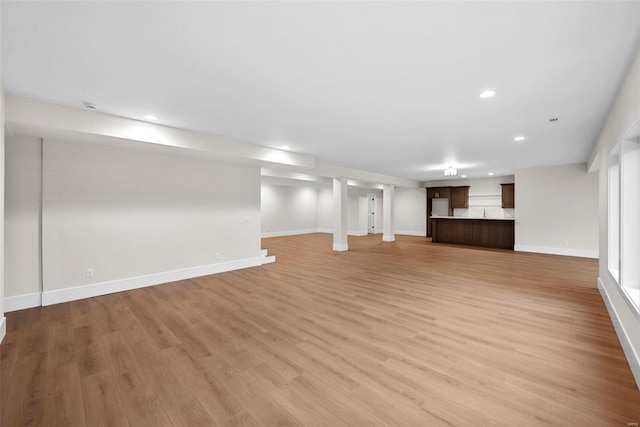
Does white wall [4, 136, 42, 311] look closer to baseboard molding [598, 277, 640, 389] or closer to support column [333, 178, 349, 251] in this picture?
support column [333, 178, 349, 251]

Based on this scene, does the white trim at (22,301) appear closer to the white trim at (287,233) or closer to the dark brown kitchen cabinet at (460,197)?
the white trim at (287,233)

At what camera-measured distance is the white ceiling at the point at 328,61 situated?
1.65m

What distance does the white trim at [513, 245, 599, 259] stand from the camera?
700 centimetres

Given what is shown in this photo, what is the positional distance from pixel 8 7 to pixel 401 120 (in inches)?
142

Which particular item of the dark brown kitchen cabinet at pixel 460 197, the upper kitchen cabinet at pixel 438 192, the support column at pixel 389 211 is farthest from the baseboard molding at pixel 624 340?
the upper kitchen cabinet at pixel 438 192

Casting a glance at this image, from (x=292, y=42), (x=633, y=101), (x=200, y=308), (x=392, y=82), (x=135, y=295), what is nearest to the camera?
(x=292, y=42)

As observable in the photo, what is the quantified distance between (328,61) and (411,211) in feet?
36.5

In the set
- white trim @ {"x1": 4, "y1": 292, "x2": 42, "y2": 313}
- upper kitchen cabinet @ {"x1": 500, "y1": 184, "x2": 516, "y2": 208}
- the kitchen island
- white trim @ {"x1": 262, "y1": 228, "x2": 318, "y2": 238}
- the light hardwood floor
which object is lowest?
the light hardwood floor

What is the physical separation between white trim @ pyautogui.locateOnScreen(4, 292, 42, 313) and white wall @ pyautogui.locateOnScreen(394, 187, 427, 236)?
39.1 ft

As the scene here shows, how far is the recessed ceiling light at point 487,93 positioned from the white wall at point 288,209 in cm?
913

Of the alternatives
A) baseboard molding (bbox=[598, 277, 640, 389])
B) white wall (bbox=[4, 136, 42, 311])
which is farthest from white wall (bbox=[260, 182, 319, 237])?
baseboard molding (bbox=[598, 277, 640, 389])

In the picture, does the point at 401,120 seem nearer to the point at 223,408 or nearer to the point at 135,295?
the point at 223,408

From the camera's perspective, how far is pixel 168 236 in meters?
4.82

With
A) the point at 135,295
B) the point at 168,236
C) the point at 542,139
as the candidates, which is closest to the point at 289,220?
the point at 168,236
